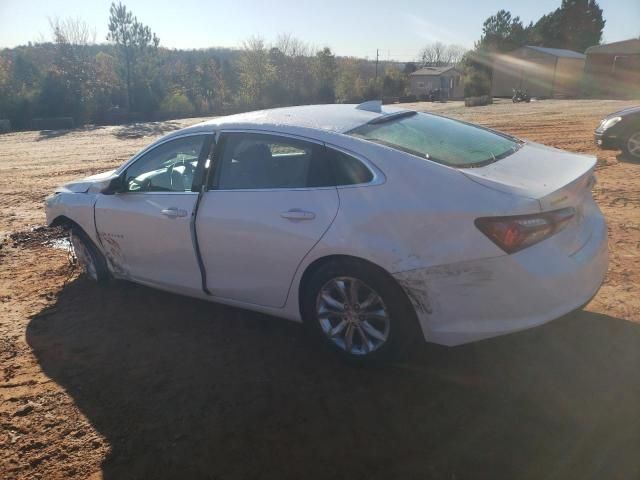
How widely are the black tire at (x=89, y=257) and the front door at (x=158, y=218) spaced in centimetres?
30

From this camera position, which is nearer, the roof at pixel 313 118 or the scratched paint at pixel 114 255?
the roof at pixel 313 118

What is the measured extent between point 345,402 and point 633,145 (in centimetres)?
943

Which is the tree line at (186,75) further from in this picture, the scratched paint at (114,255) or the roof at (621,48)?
the scratched paint at (114,255)

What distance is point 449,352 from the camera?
10.8 ft

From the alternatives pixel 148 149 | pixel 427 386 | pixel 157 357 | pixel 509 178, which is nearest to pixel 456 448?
pixel 427 386

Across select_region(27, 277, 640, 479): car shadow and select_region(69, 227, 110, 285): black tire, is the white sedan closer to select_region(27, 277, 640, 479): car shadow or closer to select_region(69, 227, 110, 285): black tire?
select_region(27, 277, 640, 479): car shadow

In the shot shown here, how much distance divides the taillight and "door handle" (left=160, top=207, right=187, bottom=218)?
2172 millimetres

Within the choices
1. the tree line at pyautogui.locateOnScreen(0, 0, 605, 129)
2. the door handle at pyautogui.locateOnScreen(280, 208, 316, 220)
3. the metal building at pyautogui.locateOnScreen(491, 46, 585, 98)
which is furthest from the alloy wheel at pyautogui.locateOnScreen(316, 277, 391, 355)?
the metal building at pyautogui.locateOnScreen(491, 46, 585, 98)

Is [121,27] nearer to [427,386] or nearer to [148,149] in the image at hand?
[148,149]

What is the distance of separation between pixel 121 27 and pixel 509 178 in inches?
1675

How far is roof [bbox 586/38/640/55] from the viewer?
45.6m

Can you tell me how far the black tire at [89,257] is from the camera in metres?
4.64

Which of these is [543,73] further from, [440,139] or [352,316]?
[352,316]

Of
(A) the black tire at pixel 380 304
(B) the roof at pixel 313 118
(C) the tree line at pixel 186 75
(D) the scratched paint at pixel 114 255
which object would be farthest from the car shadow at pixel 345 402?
(C) the tree line at pixel 186 75
